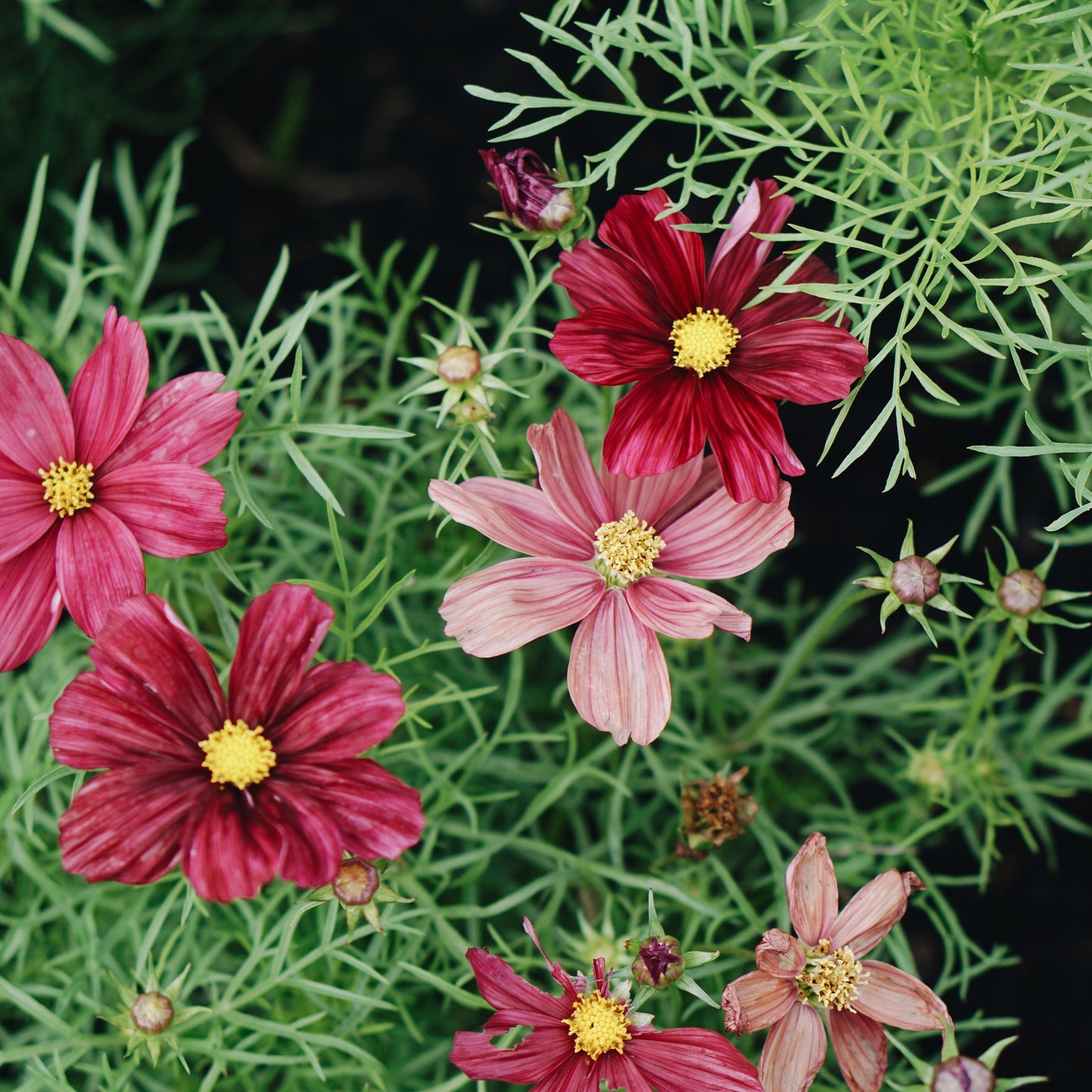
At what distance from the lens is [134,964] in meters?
0.94

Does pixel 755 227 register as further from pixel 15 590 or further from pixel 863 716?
pixel 863 716

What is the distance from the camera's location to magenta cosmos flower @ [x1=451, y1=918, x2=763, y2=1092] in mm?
622

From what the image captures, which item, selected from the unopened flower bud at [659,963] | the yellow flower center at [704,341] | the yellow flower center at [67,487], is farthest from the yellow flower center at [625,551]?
the yellow flower center at [67,487]

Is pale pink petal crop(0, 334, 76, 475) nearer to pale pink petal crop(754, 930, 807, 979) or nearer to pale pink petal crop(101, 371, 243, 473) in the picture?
pale pink petal crop(101, 371, 243, 473)

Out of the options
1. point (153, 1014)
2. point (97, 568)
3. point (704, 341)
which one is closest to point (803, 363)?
point (704, 341)

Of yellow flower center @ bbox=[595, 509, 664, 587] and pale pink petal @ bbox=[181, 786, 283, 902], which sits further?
yellow flower center @ bbox=[595, 509, 664, 587]

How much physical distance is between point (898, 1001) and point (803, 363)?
1.24 ft

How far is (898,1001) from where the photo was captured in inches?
26.5

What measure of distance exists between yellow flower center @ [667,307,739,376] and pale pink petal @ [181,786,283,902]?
0.35 meters

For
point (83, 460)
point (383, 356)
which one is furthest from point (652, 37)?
point (83, 460)

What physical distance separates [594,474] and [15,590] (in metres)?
0.35

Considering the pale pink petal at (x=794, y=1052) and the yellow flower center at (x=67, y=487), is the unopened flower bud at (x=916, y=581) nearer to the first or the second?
the pale pink petal at (x=794, y=1052)

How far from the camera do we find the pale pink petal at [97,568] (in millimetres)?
640

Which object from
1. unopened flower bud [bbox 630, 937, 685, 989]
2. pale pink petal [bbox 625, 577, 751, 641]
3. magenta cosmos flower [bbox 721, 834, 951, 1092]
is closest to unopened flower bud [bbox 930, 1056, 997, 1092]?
magenta cosmos flower [bbox 721, 834, 951, 1092]
